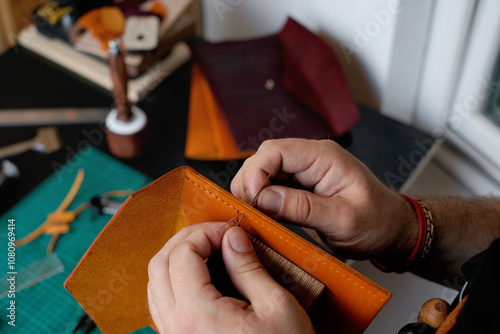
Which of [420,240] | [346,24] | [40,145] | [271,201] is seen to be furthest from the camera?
[346,24]

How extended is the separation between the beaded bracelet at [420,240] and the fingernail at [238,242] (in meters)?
0.34

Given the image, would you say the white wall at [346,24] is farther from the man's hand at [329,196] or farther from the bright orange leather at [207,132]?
the man's hand at [329,196]

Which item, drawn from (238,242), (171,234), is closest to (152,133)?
(171,234)

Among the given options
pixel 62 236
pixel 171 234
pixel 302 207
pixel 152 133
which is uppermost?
pixel 302 207

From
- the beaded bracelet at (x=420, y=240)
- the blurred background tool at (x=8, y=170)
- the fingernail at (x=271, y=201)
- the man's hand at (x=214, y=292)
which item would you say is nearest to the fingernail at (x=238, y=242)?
the man's hand at (x=214, y=292)

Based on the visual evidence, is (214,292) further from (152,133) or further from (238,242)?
(152,133)

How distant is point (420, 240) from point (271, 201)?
295 mm

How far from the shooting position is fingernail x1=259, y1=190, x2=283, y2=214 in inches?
26.3

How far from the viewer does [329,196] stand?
752mm

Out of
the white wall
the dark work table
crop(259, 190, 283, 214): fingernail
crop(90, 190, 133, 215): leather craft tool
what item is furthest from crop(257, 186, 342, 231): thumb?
the white wall

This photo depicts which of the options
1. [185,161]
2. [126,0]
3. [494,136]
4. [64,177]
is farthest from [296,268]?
[126,0]

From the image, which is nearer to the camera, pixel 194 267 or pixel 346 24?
pixel 194 267

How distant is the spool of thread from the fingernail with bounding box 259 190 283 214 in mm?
476

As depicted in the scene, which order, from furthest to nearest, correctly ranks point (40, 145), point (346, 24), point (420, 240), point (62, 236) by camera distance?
point (346, 24) < point (40, 145) < point (62, 236) < point (420, 240)
